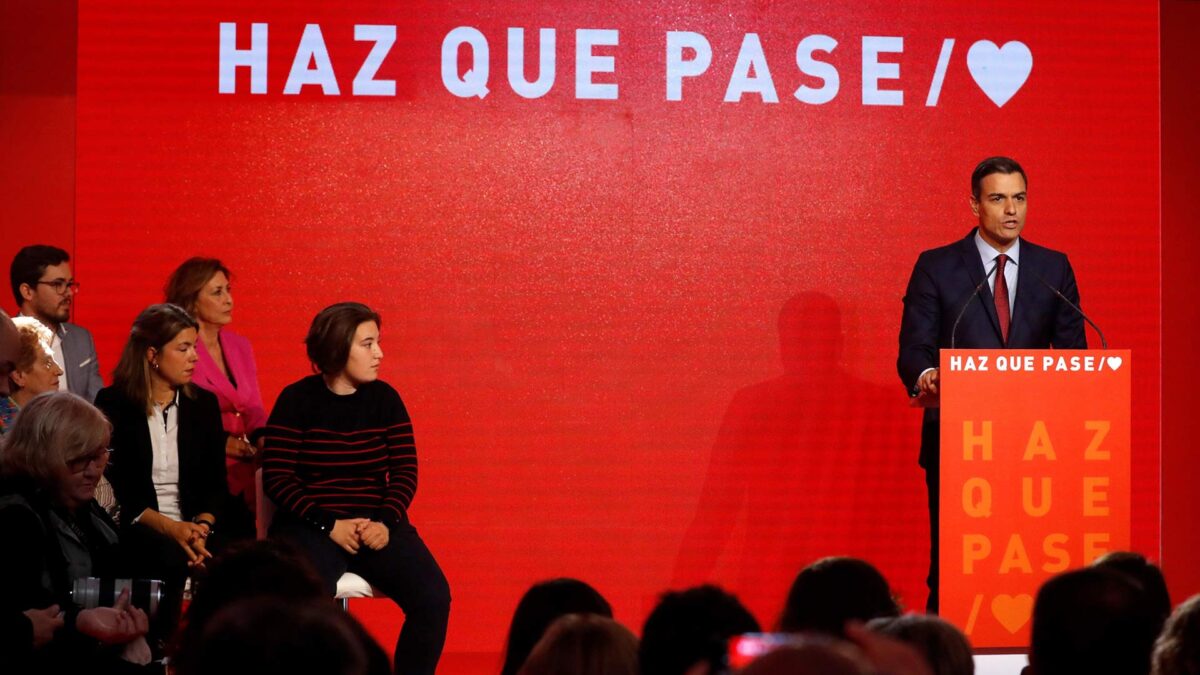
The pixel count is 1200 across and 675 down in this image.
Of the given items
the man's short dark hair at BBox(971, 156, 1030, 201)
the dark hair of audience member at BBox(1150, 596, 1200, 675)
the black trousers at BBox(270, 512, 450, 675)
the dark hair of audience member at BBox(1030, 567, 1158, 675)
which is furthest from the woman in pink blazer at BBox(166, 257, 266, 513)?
the dark hair of audience member at BBox(1150, 596, 1200, 675)

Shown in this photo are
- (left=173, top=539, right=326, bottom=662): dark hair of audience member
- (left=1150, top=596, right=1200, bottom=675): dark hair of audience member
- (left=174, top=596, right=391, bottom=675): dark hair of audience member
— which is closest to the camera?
(left=174, top=596, right=391, bottom=675): dark hair of audience member

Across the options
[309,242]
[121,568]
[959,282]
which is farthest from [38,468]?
[959,282]

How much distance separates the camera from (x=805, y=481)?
18.4 feet

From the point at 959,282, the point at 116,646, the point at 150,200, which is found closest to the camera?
the point at 116,646

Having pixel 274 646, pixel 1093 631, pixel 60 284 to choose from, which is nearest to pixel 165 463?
pixel 60 284

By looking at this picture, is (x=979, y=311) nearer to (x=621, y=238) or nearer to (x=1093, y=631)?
(x=621, y=238)

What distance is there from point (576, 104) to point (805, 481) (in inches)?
66.1

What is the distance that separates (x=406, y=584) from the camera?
439 cm

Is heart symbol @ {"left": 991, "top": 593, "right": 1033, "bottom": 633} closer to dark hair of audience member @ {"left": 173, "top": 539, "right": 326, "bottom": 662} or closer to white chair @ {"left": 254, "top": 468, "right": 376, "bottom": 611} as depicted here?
white chair @ {"left": 254, "top": 468, "right": 376, "bottom": 611}

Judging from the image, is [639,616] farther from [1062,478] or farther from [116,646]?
[116,646]

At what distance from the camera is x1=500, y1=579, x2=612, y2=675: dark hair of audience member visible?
8.33 feet

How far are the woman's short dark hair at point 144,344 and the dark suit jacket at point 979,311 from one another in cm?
222

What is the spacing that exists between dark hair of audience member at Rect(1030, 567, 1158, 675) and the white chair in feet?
8.32

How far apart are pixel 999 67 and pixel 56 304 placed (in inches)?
141
